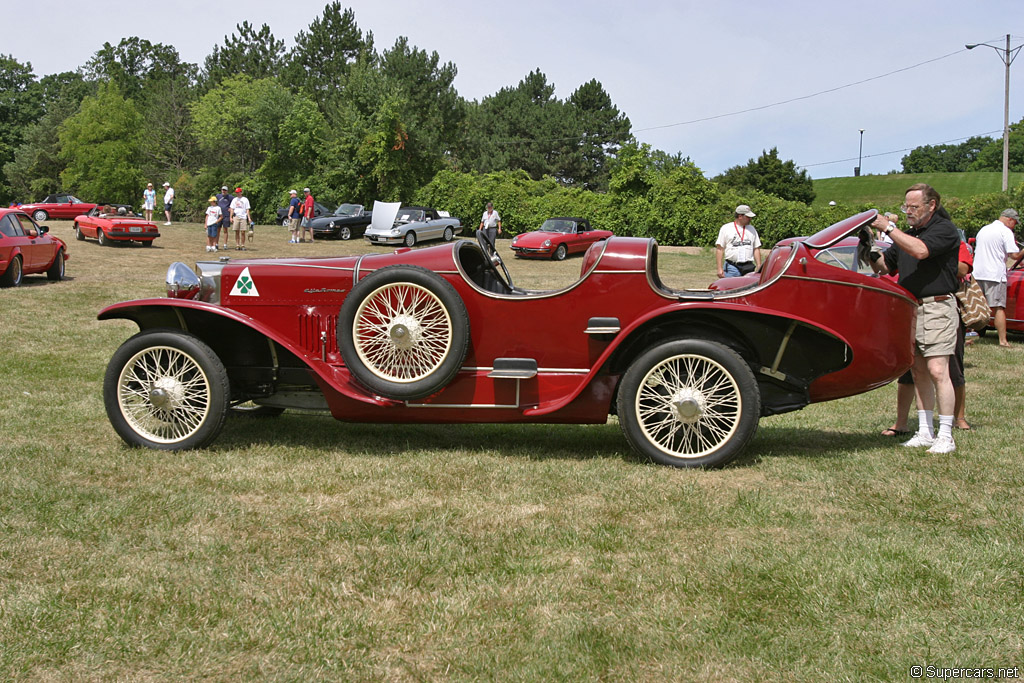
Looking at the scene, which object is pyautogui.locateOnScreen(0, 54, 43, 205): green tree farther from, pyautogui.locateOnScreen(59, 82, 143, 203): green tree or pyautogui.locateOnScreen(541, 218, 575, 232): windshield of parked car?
pyautogui.locateOnScreen(541, 218, 575, 232): windshield of parked car

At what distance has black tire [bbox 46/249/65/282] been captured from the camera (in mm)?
17031

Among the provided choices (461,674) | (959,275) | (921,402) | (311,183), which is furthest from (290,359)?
(311,183)

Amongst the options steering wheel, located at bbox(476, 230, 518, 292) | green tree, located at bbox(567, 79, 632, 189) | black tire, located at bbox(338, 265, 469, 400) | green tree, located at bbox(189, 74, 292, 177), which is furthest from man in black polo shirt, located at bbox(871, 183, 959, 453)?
green tree, located at bbox(567, 79, 632, 189)

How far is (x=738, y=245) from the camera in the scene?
1076 cm

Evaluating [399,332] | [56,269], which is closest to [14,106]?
[56,269]

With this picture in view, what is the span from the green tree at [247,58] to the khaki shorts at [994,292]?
71922 millimetres

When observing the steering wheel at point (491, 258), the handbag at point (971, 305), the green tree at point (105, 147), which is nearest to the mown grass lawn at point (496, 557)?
the handbag at point (971, 305)

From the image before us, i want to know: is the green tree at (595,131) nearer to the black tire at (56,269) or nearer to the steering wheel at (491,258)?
the black tire at (56,269)

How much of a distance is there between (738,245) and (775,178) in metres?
56.0

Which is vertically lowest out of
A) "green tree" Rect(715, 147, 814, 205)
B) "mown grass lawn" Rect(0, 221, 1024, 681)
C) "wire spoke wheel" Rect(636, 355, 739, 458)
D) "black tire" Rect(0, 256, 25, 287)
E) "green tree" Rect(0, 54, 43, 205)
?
"mown grass lawn" Rect(0, 221, 1024, 681)

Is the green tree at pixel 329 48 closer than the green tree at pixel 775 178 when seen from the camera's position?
No

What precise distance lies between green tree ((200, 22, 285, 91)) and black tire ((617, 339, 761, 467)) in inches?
2982

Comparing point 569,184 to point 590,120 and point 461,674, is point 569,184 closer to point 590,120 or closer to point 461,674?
point 590,120

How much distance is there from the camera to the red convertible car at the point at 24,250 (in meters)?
15.5
